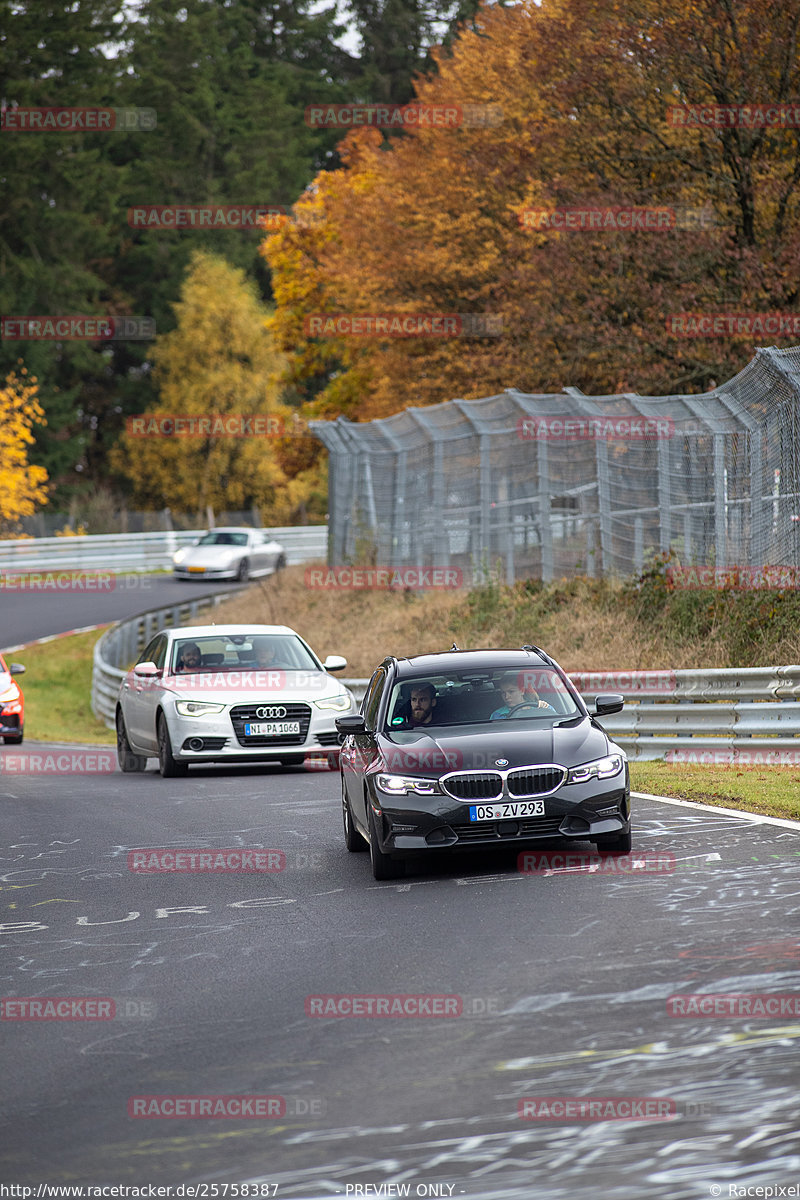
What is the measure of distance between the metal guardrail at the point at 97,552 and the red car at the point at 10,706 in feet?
92.0

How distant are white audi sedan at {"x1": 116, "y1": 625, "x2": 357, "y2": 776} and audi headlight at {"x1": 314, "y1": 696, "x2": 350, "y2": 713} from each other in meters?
0.01

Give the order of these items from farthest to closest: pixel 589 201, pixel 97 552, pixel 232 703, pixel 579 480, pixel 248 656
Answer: pixel 97 552, pixel 589 201, pixel 579 480, pixel 248 656, pixel 232 703

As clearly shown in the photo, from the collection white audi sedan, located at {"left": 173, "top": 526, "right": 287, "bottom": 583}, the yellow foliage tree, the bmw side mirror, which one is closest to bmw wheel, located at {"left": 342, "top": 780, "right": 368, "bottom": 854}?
the bmw side mirror

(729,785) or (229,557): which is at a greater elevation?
(729,785)

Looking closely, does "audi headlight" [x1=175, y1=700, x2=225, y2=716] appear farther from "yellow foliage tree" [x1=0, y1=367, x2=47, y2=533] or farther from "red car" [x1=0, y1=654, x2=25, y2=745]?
"yellow foliage tree" [x1=0, y1=367, x2=47, y2=533]

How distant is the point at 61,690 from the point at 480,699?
2452 centimetres

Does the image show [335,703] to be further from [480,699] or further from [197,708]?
[480,699]

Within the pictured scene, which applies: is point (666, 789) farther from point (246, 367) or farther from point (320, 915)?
point (246, 367)

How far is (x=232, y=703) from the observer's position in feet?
55.7

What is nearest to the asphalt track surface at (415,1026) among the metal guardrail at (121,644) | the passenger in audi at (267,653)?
the passenger in audi at (267,653)

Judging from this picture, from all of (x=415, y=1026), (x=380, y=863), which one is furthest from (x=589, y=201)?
(x=415, y=1026)

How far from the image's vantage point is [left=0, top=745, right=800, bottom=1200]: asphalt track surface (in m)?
4.79

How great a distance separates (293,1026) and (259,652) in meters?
12.2

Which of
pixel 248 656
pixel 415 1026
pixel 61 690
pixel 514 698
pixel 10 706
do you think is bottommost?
pixel 61 690
